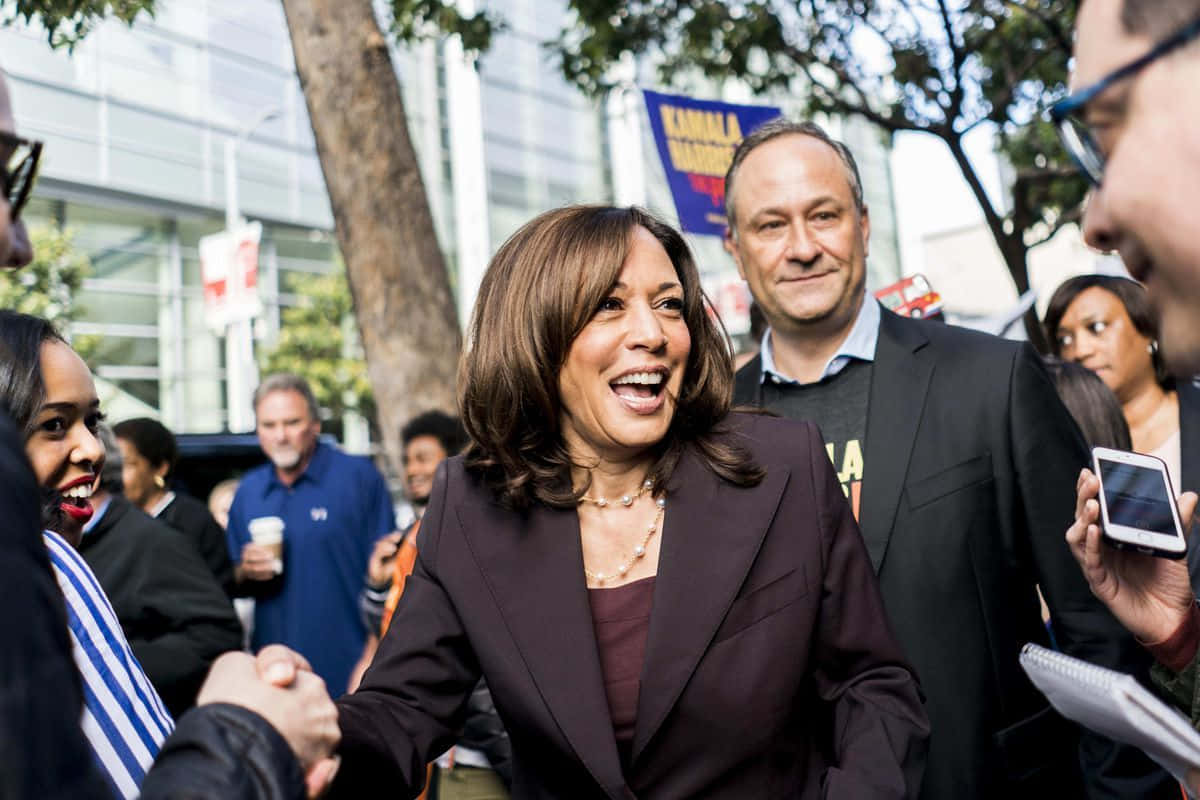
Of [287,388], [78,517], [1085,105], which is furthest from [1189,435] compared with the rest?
[287,388]

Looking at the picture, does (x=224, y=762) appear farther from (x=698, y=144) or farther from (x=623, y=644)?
(x=698, y=144)

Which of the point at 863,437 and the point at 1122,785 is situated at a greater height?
the point at 863,437

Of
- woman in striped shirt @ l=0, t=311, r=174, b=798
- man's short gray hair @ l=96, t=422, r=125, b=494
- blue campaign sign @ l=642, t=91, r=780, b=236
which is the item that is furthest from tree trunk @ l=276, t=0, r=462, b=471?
woman in striped shirt @ l=0, t=311, r=174, b=798

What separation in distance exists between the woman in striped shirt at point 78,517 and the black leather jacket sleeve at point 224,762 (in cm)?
50

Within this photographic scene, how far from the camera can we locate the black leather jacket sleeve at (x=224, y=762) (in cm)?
153

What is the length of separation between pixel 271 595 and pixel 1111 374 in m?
3.99

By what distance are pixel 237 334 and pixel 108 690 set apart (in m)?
19.4

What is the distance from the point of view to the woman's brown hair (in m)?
2.42

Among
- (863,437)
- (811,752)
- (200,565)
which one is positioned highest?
(863,437)

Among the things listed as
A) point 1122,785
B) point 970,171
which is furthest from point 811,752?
point 970,171

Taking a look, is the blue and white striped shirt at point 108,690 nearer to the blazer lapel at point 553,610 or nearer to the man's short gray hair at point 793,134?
the blazer lapel at point 553,610

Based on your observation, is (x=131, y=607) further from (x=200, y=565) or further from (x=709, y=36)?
(x=709, y=36)

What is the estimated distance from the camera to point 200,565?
3.62m

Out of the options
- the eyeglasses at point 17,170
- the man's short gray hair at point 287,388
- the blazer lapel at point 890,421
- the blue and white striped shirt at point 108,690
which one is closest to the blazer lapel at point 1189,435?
the blazer lapel at point 890,421
